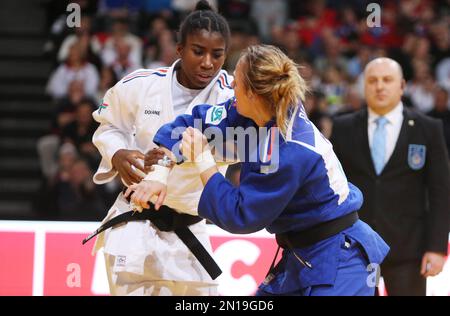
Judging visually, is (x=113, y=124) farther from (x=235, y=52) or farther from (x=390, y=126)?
(x=235, y=52)

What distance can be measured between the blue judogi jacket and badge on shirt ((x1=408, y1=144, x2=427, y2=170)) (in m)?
1.66

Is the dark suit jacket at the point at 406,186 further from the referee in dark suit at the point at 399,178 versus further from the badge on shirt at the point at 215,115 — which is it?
the badge on shirt at the point at 215,115

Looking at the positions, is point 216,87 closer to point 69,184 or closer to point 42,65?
point 69,184

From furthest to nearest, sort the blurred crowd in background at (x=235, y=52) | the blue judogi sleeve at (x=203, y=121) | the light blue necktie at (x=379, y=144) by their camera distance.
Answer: the blurred crowd in background at (x=235, y=52) < the light blue necktie at (x=379, y=144) < the blue judogi sleeve at (x=203, y=121)

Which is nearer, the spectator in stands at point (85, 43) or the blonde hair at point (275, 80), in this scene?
the blonde hair at point (275, 80)

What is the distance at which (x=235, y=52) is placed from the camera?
377 inches

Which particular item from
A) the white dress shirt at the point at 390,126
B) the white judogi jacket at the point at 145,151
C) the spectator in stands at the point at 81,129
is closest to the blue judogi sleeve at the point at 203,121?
the white judogi jacket at the point at 145,151

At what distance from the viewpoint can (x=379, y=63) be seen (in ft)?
17.8

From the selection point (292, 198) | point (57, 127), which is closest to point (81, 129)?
point (57, 127)

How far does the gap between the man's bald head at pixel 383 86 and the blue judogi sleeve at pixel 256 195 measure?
6.73 feet

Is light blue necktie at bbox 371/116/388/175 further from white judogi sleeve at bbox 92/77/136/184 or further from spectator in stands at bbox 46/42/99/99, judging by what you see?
spectator in stands at bbox 46/42/99/99

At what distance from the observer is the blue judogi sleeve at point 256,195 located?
3356mm

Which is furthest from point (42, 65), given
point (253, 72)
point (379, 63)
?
point (253, 72)

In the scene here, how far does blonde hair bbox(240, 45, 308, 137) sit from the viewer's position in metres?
3.41
